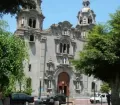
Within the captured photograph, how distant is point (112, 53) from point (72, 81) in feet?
133

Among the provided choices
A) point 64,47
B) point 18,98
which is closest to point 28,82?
point 64,47

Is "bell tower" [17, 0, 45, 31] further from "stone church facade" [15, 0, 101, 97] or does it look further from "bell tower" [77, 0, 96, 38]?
"bell tower" [77, 0, 96, 38]

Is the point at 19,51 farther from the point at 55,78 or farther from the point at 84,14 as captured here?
the point at 84,14

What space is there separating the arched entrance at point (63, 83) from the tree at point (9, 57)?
28.9 metres

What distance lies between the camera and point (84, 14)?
259 ft

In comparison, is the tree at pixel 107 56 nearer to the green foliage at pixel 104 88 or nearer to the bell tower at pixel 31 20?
the bell tower at pixel 31 20

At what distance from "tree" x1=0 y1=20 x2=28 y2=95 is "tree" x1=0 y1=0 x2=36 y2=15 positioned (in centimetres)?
2428

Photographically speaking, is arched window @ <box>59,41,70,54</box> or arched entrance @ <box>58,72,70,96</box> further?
arched window @ <box>59,41,70,54</box>

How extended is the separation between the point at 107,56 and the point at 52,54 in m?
39.3

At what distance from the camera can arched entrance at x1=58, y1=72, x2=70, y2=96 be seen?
6800 centimetres

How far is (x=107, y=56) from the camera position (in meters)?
29.1

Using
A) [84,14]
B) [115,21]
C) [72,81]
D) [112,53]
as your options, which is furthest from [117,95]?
[84,14]

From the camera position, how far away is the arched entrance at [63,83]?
223 ft

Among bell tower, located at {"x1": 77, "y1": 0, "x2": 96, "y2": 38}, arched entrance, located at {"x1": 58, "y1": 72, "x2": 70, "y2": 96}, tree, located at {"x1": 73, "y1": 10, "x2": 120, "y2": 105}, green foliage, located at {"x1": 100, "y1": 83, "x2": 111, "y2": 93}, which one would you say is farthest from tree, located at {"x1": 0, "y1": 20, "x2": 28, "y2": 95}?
bell tower, located at {"x1": 77, "y1": 0, "x2": 96, "y2": 38}
